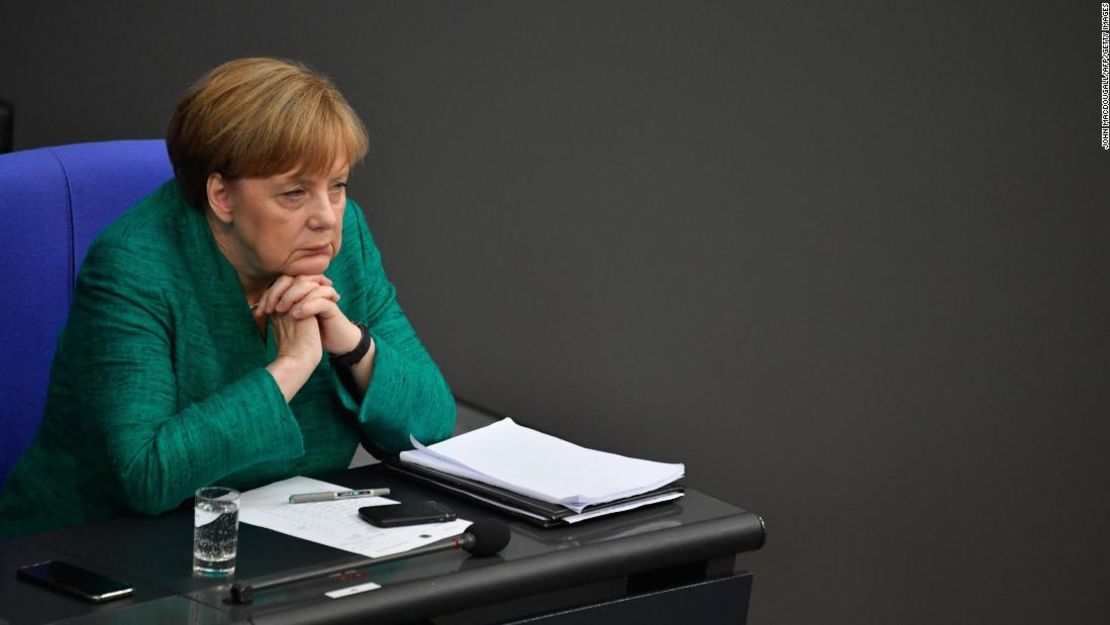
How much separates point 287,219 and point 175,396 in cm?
25

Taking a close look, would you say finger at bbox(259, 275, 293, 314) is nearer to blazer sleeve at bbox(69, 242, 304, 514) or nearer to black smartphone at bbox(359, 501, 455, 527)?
blazer sleeve at bbox(69, 242, 304, 514)

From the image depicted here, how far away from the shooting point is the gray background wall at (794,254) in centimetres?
273

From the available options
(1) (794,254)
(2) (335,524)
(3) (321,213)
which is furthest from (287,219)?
(1) (794,254)

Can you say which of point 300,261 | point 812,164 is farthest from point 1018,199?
point 300,261

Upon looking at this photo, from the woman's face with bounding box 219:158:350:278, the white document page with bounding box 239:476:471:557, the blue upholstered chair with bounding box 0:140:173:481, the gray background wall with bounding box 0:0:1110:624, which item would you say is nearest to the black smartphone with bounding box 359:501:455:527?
the white document page with bounding box 239:476:471:557

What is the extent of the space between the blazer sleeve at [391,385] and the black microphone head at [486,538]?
0.38 m

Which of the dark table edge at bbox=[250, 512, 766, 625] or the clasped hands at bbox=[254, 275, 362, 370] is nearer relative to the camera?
the dark table edge at bbox=[250, 512, 766, 625]

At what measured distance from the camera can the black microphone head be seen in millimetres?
1593

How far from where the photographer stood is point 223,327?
189 centimetres

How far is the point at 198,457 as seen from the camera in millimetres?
1728

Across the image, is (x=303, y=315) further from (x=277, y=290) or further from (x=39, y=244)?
(x=39, y=244)

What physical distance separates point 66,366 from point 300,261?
0.31 m

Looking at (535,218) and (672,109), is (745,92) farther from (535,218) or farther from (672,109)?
(535,218)

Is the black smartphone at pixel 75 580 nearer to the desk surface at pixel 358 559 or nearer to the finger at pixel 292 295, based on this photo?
the desk surface at pixel 358 559
